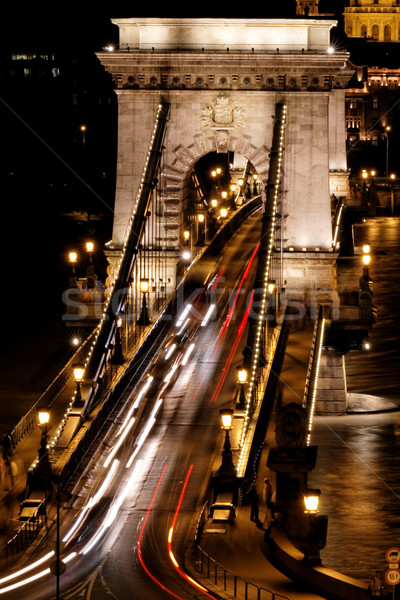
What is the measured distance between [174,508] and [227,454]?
225 centimetres

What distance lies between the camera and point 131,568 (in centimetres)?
3872

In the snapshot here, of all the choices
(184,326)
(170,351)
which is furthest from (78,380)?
(184,326)

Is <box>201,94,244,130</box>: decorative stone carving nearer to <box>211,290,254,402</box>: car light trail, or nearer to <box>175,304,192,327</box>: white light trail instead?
<box>175,304,192,327</box>: white light trail

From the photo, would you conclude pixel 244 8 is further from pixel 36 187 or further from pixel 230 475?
pixel 36 187

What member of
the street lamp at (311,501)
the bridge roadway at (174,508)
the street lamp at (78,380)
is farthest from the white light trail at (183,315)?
the street lamp at (311,501)

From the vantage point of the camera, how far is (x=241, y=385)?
4984cm

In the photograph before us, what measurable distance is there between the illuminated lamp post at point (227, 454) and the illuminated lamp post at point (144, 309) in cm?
1647

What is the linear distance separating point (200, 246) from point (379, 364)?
1170 cm

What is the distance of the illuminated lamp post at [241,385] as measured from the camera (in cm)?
4912

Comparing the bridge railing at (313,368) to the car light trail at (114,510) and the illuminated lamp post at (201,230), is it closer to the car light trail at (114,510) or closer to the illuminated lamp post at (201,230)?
the car light trail at (114,510)

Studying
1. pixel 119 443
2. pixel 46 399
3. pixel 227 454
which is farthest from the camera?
pixel 46 399

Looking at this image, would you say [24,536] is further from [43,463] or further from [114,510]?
[114,510]

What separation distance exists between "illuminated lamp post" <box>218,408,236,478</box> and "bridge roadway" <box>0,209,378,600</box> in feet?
3.98

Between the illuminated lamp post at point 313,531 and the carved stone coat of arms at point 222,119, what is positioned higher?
the carved stone coat of arms at point 222,119
